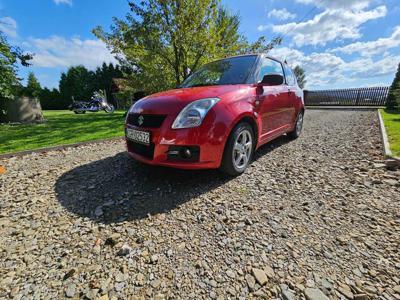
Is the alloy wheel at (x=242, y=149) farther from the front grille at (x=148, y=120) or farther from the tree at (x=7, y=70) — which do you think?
the tree at (x=7, y=70)

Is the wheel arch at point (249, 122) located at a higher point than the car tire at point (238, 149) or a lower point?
higher

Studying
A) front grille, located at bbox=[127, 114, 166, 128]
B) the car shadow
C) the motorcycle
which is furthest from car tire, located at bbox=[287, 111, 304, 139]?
the motorcycle

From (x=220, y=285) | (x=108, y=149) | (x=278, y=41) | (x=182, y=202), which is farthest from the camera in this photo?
(x=278, y=41)

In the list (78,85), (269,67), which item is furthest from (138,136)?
(78,85)

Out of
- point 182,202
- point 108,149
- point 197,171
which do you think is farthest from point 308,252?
point 108,149

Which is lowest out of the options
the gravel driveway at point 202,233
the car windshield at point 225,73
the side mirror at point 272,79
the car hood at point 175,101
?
the gravel driveway at point 202,233

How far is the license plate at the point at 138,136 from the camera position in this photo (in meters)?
2.41

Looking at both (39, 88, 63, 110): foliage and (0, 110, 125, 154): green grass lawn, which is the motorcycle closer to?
(0, 110, 125, 154): green grass lawn

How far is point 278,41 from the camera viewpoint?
12.8m

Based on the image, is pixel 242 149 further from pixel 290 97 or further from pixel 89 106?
pixel 89 106

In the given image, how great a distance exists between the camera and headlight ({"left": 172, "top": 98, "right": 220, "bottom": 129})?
2242mm

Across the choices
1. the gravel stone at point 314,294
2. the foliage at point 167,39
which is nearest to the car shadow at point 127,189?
the gravel stone at point 314,294

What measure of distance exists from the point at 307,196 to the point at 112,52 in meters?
11.1

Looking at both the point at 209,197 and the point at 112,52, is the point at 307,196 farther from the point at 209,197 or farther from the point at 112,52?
the point at 112,52
